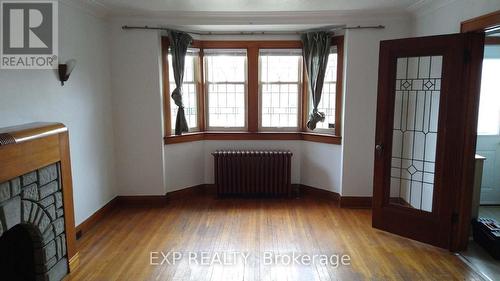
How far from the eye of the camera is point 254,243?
349cm

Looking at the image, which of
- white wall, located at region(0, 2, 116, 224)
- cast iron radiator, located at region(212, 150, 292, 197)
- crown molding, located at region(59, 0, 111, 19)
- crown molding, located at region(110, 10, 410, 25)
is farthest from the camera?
cast iron radiator, located at region(212, 150, 292, 197)

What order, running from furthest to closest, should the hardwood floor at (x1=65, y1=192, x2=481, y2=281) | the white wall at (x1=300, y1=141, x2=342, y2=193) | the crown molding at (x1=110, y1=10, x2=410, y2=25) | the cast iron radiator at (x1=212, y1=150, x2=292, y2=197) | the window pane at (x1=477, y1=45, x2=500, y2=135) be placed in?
1. the cast iron radiator at (x1=212, y1=150, x2=292, y2=197)
2. the white wall at (x1=300, y1=141, x2=342, y2=193)
3. the window pane at (x1=477, y1=45, x2=500, y2=135)
4. the crown molding at (x1=110, y1=10, x2=410, y2=25)
5. the hardwood floor at (x1=65, y1=192, x2=481, y2=281)

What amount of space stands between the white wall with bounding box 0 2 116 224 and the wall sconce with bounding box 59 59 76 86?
0.22ft

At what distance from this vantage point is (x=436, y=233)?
338 centimetres

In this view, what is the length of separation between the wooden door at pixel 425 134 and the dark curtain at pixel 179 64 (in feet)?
8.45

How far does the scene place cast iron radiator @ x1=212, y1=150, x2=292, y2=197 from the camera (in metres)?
4.91

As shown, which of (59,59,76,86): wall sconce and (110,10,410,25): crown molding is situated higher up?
(110,10,410,25): crown molding

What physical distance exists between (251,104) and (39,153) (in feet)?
10.2

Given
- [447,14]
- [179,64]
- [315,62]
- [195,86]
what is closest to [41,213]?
[179,64]

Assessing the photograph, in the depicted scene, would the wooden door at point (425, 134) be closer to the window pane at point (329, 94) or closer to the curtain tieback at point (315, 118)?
the window pane at point (329, 94)

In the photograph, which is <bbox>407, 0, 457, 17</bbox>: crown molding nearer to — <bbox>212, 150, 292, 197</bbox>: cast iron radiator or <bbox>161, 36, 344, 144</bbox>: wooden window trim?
<bbox>161, 36, 344, 144</bbox>: wooden window trim

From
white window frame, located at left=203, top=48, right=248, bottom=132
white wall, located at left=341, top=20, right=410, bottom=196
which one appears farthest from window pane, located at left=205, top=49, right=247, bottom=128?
white wall, located at left=341, top=20, right=410, bottom=196

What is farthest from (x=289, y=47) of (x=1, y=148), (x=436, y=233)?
(x=1, y=148)

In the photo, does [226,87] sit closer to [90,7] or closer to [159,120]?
[159,120]
